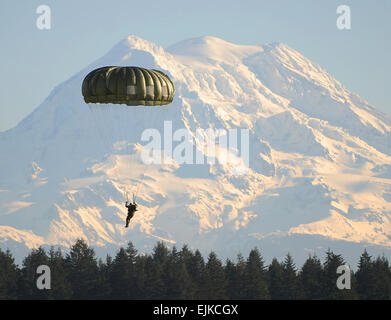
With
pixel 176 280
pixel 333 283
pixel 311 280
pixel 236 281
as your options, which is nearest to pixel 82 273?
pixel 176 280

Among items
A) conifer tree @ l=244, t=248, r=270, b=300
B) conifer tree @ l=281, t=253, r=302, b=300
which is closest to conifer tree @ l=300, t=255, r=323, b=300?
conifer tree @ l=281, t=253, r=302, b=300

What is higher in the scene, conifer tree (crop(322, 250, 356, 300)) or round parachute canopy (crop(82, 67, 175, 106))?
round parachute canopy (crop(82, 67, 175, 106))

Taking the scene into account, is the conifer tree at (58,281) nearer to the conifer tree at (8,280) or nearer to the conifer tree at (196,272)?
the conifer tree at (8,280)

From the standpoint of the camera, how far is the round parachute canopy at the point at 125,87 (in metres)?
118

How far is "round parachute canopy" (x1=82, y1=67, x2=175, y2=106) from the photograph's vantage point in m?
118

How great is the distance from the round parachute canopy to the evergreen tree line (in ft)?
162

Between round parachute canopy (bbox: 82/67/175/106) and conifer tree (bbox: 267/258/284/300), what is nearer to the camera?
round parachute canopy (bbox: 82/67/175/106)

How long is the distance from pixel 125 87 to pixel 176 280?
56690 mm

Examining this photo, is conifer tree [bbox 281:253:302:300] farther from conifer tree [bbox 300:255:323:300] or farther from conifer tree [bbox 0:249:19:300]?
conifer tree [bbox 0:249:19:300]

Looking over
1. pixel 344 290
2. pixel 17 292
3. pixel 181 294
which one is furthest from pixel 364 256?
pixel 17 292

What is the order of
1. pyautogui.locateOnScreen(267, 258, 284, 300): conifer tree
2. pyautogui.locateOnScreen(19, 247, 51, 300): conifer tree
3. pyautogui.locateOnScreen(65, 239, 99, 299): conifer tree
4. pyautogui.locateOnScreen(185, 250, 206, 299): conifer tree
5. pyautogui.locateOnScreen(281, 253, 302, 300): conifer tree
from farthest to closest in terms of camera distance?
pyautogui.locateOnScreen(267, 258, 284, 300): conifer tree
pyautogui.locateOnScreen(281, 253, 302, 300): conifer tree
pyautogui.locateOnScreen(185, 250, 206, 299): conifer tree
pyautogui.locateOnScreen(65, 239, 99, 299): conifer tree
pyautogui.locateOnScreen(19, 247, 51, 300): conifer tree
